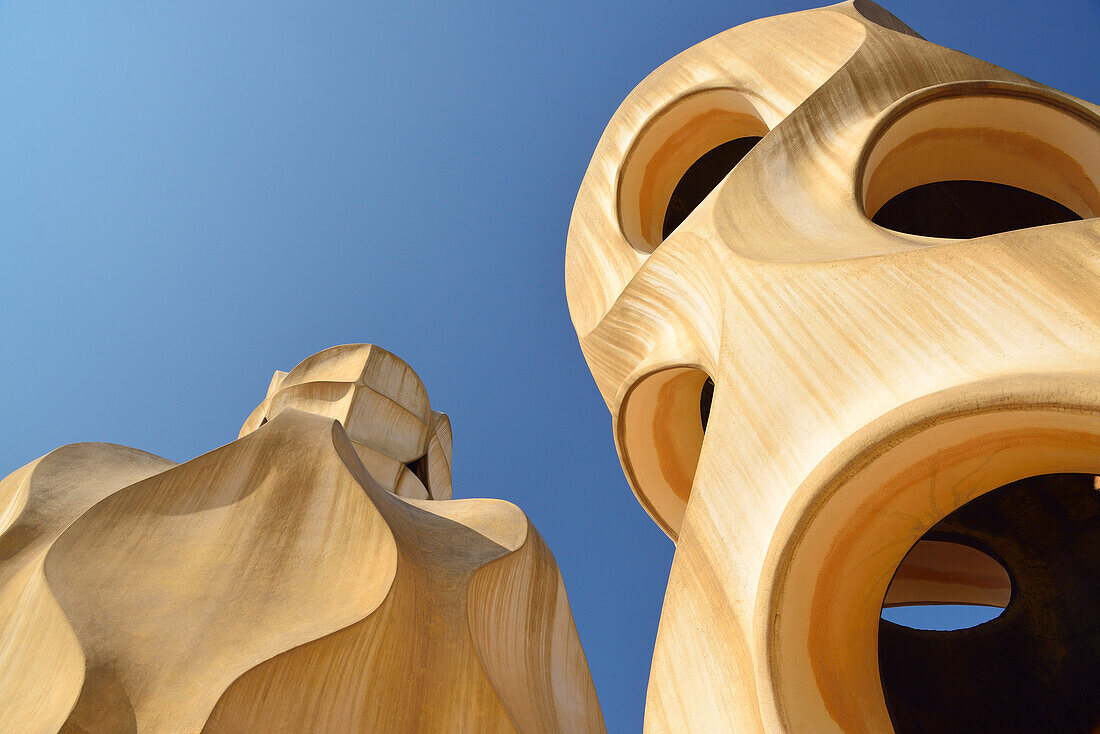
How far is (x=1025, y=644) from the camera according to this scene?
184 inches

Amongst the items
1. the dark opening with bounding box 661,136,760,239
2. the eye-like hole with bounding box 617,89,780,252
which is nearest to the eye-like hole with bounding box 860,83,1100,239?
the eye-like hole with bounding box 617,89,780,252

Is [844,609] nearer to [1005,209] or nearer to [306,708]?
[306,708]

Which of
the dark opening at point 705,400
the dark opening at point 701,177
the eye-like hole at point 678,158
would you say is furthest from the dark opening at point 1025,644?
the dark opening at point 701,177

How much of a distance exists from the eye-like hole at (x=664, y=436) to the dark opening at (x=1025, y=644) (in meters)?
2.21

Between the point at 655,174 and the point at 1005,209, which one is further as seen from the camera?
the point at 655,174

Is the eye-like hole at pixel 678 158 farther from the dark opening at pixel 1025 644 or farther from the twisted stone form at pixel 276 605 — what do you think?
the dark opening at pixel 1025 644

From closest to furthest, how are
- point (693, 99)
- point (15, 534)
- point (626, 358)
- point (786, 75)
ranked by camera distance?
1. point (15, 534)
2. point (786, 75)
3. point (626, 358)
4. point (693, 99)

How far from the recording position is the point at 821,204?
170 inches

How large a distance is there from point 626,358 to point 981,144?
3.00 metres

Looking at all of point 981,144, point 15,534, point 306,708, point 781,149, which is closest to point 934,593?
point 981,144

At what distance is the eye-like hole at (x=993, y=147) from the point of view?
4617 mm

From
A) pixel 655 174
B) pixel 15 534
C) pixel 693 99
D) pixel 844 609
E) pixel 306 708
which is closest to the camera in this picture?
pixel 844 609

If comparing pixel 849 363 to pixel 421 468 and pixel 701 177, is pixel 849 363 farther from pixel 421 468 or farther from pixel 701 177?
pixel 421 468

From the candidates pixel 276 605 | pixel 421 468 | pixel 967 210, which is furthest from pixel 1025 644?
pixel 421 468
